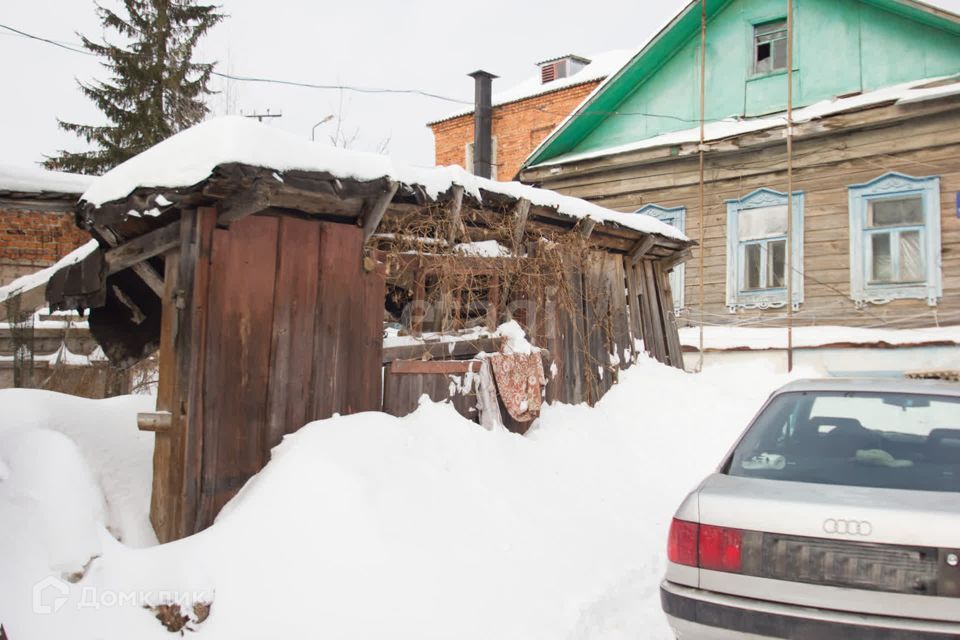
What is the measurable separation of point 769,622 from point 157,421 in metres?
3.84

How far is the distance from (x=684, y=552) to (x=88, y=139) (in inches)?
851

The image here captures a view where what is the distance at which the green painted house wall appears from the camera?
12070mm

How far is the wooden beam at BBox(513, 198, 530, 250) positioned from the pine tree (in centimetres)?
1638

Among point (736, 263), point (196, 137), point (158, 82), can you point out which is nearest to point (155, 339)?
point (196, 137)

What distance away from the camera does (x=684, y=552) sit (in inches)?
123

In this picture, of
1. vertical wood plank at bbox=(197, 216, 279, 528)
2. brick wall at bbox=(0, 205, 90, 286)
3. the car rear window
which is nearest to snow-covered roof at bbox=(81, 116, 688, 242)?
vertical wood plank at bbox=(197, 216, 279, 528)

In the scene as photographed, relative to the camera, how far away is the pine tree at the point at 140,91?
1994 centimetres

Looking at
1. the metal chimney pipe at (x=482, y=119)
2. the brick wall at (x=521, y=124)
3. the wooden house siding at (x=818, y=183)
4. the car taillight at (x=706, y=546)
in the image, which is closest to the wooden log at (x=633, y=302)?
the wooden house siding at (x=818, y=183)

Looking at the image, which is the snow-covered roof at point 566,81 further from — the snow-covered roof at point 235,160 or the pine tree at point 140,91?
the snow-covered roof at point 235,160

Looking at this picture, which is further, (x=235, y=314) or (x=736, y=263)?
(x=736, y=263)

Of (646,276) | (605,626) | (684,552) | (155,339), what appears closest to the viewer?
(684,552)

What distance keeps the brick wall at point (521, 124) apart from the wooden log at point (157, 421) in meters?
20.1

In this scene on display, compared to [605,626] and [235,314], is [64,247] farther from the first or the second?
[605,626]

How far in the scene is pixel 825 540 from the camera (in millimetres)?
2828
